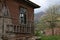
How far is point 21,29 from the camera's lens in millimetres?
22031

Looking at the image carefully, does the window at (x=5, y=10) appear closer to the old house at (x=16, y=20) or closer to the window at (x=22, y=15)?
the old house at (x=16, y=20)

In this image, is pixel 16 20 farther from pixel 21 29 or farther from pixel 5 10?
pixel 5 10

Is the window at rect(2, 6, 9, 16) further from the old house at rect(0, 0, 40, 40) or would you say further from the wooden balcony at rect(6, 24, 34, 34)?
the wooden balcony at rect(6, 24, 34, 34)

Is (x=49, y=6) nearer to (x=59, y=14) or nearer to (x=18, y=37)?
Result: (x=59, y=14)

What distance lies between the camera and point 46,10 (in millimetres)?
55969

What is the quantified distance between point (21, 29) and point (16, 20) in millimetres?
1026

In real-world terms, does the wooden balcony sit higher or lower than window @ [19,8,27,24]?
lower

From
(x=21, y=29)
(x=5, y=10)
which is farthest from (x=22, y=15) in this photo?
(x=5, y=10)

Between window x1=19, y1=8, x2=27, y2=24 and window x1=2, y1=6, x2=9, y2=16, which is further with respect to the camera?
window x1=19, y1=8, x2=27, y2=24

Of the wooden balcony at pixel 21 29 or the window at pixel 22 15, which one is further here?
the window at pixel 22 15

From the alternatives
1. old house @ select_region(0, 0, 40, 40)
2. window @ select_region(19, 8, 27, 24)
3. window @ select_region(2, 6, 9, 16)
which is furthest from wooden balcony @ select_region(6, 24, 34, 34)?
window @ select_region(2, 6, 9, 16)

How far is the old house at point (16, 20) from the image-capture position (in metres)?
20.1

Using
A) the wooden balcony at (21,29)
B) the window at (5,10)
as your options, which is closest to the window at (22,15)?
the wooden balcony at (21,29)

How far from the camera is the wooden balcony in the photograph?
67.4 ft
